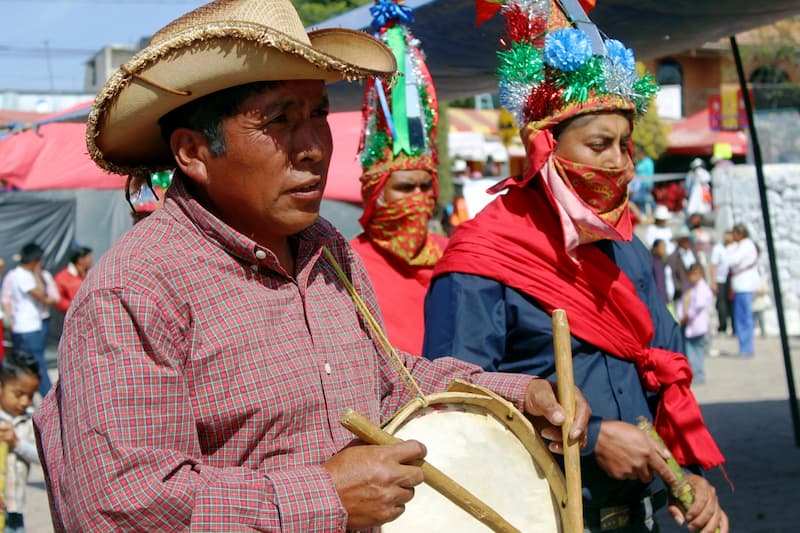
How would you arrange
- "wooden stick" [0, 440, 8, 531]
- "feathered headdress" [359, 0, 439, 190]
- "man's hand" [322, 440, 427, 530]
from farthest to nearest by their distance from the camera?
"feathered headdress" [359, 0, 439, 190] → "wooden stick" [0, 440, 8, 531] → "man's hand" [322, 440, 427, 530]

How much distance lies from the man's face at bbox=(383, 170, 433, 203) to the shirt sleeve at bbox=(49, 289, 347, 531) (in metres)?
2.97

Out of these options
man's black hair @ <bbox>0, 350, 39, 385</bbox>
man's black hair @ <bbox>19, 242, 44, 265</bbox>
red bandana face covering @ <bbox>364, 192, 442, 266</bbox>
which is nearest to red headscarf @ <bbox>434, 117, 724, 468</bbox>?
red bandana face covering @ <bbox>364, 192, 442, 266</bbox>

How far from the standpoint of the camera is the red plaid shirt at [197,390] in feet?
5.43

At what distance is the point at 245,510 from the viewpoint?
1677 mm

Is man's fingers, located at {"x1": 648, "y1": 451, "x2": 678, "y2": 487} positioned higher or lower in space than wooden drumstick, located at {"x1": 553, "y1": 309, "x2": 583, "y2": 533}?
lower

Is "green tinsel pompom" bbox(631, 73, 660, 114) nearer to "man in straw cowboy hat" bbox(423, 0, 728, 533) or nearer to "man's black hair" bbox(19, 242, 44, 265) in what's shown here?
"man in straw cowboy hat" bbox(423, 0, 728, 533)

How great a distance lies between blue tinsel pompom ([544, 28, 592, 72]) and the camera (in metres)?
3.16

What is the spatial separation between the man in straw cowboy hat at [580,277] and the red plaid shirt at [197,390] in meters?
0.93

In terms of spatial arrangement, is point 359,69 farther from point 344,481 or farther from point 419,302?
point 419,302

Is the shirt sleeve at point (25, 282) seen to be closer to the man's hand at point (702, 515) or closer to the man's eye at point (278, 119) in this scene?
the man's hand at point (702, 515)

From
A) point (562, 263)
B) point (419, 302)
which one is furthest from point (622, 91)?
point (419, 302)

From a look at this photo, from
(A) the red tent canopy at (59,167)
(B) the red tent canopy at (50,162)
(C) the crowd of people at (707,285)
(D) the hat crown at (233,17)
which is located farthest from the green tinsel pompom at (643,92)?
(B) the red tent canopy at (50,162)

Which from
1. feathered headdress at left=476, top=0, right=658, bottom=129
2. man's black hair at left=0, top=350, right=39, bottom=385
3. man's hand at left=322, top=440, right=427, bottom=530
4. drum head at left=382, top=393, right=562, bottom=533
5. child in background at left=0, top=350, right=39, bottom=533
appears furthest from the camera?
man's black hair at left=0, top=350, right=39, bottom=385

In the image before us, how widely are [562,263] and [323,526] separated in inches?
64.3
